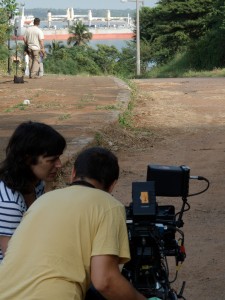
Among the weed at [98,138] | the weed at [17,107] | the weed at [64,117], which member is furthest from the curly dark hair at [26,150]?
the weed at [17,107]

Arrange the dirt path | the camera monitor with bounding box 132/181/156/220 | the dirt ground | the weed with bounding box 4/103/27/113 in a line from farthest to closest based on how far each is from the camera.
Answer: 1. the weed with bounding box 4/103/27/113
2. the dirt ground
3. the dirt path
4. the camera monitor with bounding box 132/181/156/220

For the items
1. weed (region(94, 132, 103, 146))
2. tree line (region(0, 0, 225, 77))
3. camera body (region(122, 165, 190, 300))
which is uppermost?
camera body (region(122, 165, 190, 300))

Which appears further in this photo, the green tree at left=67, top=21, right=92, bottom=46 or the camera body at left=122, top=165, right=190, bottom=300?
the green tree at left=67, top=21, right=92, bottom=46

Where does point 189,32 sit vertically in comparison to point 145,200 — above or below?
below

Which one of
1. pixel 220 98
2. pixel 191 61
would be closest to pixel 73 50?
pixel 191 61

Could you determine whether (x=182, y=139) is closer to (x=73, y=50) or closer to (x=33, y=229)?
(x=33, y=229)

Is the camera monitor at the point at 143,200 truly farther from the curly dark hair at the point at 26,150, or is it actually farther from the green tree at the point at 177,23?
the green tree at the point at 177,23

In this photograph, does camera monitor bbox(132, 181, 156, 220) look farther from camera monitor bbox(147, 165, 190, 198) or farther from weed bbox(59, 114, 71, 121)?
weed bbox(59, 114, 71, 121)

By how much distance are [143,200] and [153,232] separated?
141 millimetres

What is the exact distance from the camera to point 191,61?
4472cm

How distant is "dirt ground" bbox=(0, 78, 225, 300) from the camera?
→ 6.42 metres

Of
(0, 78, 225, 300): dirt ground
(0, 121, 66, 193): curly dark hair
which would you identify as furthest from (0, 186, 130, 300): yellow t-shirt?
(0, 78, 225, 300): dirt ground

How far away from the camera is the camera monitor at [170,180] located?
12.8 ft

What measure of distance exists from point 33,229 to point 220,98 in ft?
48.8
